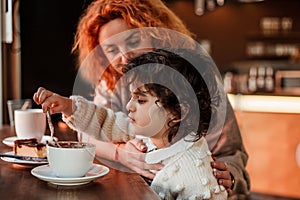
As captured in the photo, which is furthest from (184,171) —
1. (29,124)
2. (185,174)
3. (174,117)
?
A: (29,124)

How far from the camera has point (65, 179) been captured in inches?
40.2

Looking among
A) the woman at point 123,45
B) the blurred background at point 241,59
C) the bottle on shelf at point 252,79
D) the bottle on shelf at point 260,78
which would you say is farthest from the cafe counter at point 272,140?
the woman at point 123,45

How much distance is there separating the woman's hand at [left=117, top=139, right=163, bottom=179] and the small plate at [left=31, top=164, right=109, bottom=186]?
6.5 inches

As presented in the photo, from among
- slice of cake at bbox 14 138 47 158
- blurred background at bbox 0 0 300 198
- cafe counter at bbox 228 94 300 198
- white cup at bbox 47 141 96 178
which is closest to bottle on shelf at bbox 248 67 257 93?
blurred background at bbox 0 0 300 198

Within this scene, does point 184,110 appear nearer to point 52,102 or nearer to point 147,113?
point 147,113

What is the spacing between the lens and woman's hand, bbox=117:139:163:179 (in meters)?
1.27

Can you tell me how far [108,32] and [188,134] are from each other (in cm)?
63

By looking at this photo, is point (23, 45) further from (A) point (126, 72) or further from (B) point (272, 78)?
(B) point (272, 78)

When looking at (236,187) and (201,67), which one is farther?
(236,187)

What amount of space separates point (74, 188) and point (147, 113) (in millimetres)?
294

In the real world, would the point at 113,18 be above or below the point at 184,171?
above

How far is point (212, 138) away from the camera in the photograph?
1.60 metres

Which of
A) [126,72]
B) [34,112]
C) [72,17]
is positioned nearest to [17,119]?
[34,112]

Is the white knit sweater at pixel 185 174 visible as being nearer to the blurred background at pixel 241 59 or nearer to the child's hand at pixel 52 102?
the child's hand at pixel 52 102
